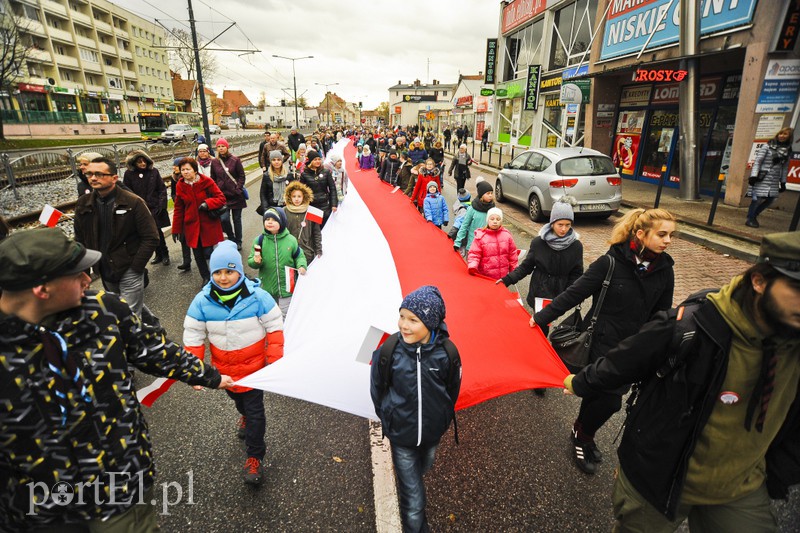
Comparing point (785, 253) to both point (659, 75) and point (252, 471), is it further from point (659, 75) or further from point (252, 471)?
point (659, 75)

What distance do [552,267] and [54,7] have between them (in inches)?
2801

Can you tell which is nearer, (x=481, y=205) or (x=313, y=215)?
(x=313, y=215)

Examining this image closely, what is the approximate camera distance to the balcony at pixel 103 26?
185ft

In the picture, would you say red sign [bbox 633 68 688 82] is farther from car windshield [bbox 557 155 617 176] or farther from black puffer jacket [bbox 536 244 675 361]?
black puffer jacket [bbox 536 244 675 361]

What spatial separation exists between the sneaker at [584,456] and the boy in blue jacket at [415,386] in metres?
1.50

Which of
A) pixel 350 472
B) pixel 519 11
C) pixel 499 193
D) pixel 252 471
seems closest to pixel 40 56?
pixel 519 11

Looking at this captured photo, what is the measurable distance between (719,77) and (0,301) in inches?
680

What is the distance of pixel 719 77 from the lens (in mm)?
12664

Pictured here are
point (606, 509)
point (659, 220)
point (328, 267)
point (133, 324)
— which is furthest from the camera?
point (328, 267)

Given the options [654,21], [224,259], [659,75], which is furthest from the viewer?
[654,21]

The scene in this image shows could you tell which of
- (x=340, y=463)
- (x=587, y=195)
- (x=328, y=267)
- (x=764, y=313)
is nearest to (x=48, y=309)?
(x=340, y=463)

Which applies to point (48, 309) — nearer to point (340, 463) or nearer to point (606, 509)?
point (340, 463)

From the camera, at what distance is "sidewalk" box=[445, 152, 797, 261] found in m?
8.12

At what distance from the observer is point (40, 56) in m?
47.2
